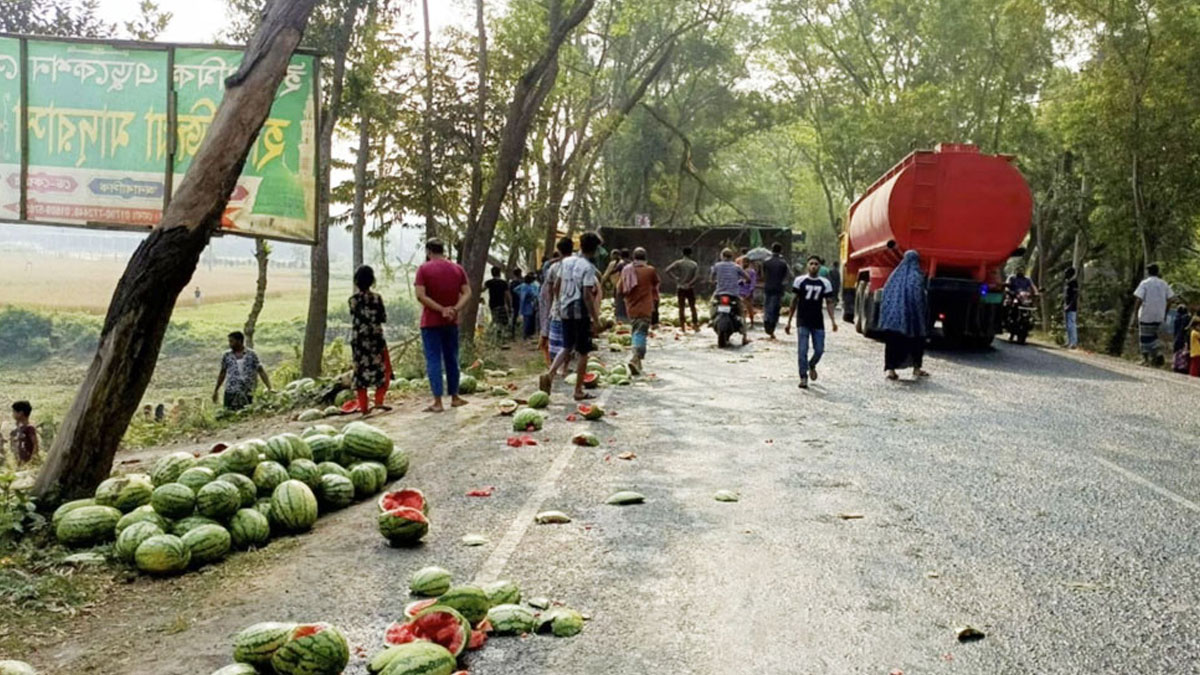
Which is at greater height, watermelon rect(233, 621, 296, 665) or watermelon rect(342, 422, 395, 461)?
watermelon rect(342, 422, 395, 461)

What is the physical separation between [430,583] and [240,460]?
2.54 metres

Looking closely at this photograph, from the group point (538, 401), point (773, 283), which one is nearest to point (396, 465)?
point (538, 401)

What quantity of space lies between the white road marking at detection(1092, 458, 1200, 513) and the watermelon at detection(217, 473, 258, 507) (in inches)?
253

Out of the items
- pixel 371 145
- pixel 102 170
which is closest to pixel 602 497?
pixel 102 170

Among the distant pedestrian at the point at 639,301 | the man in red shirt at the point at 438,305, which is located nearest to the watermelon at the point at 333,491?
the man in red shirt at the point at 438,305

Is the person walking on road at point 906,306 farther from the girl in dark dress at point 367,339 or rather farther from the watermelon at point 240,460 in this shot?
the watermelon at point 240,460

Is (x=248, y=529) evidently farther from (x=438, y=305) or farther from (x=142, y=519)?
(x=438, y=305)

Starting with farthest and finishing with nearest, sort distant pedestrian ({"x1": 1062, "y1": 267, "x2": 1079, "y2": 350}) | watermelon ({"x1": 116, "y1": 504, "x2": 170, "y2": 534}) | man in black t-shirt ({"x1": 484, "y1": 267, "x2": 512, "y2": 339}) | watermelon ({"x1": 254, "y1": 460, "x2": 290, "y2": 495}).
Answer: man in black t-shirt ({"x1": 484, "y1": 267, "x2": 512, "y2": 339})
distant pedestrian ({"x1": 1062, "y1": 267, "x2": 1079, "y2": 350})
watermelon ({"x1": 254, "y1": 460, "x2": 290, "y2": 495})
watermelon ({"x1": 116, "y1": 504, "x2": 170, "y2": 534})

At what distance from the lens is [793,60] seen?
46.4 metres

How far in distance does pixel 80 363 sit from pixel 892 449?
46.0 metres

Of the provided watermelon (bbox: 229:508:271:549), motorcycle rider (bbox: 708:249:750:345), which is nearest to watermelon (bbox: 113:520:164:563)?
watermelon (bbox: 229:508:271:549)

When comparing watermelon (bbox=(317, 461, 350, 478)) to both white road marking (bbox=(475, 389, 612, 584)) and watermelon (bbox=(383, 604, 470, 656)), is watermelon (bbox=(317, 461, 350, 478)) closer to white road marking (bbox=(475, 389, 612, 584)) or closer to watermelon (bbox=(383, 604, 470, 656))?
white road marking (bbox=(475, 389, 612, 584))

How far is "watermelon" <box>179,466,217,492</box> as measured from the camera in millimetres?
6727

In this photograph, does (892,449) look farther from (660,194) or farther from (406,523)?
(660,194)
